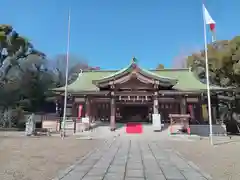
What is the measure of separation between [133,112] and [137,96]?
13.9 feet

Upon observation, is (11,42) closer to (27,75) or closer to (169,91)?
(27,75)

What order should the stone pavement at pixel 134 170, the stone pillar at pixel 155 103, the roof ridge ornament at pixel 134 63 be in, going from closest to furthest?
the stone pavement at pixel 134 170 → the stone pillar at pixel 155 103 → the roof ridge ornament at pixel 134 63

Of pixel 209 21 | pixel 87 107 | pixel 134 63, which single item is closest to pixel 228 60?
pixel 134 63

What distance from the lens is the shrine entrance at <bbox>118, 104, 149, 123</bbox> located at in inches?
981

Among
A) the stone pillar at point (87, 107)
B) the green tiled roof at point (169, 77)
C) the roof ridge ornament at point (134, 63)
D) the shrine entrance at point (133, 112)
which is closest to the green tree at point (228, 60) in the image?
the green tiled roof at point (169, 77)

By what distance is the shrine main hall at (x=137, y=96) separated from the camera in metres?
20.7

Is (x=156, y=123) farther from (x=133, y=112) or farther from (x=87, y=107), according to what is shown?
(x=87, y=107)

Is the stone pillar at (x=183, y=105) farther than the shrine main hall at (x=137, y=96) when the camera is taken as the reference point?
Yes

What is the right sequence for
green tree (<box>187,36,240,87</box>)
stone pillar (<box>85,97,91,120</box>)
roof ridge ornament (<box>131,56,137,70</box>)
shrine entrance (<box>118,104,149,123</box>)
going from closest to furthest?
roof ridge ornament (<box>131,56,137,70</box>), stone pillar (<box>85,97,91,120</box>), green tree (<box>187,36,240,87</box>), shrine entrance (<box>118,104,149,123</box>)

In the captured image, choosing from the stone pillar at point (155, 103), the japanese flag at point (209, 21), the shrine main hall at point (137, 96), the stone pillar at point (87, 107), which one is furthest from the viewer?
the stone pillar at point (87, 107)

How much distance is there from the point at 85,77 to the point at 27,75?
14.8 metres

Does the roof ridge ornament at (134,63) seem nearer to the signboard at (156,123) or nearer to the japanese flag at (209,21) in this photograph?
the signboard at (156,123)

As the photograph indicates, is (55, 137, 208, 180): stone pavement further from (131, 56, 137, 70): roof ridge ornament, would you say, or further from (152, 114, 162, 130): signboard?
(131, 56, 137, 70): roof ridge ornament

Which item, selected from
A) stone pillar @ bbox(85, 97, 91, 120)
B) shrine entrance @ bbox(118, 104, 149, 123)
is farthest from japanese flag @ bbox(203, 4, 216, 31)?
stone pillar @ bbox(85, 97, 91, 120)
